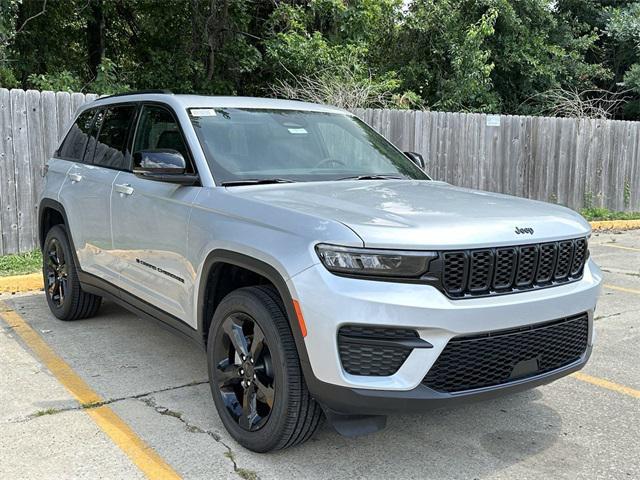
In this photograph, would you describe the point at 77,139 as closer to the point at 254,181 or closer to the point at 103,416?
the point at 254,181

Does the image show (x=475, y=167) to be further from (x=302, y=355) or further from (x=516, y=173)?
(x=302, y=355)

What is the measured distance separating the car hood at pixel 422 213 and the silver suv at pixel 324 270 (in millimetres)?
12

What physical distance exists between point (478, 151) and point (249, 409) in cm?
958

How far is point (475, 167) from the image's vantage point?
39.5 ft

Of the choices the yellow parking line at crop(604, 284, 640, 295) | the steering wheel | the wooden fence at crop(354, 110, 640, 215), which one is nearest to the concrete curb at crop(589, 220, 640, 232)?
the wooden fence at crop(354, 110, 640, 215)

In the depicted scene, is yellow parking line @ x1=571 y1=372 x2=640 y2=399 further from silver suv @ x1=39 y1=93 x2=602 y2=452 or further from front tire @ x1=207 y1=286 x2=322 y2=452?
front tire @ x1=207 y1=286 x2=322 y2=452

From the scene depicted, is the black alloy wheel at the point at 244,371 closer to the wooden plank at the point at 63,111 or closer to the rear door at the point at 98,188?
the rear door at the point at 98,188

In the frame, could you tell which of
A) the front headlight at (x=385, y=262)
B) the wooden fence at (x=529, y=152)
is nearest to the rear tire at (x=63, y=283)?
the front headlight at (x=385, y=262)

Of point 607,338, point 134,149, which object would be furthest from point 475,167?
point 134,149

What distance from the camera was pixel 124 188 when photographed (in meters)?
4.62

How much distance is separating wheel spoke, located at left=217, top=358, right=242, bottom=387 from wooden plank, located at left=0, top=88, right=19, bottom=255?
537 centimetres

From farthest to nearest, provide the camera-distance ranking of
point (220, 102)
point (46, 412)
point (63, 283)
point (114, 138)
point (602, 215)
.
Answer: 1. point (602, 215)
2. point (63, 283)
3. point (114, 138)
4. point (220, 102)
5. point (46, 412)

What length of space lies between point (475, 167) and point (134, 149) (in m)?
8.39

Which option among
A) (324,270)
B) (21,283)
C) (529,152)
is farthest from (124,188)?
(529,152)
